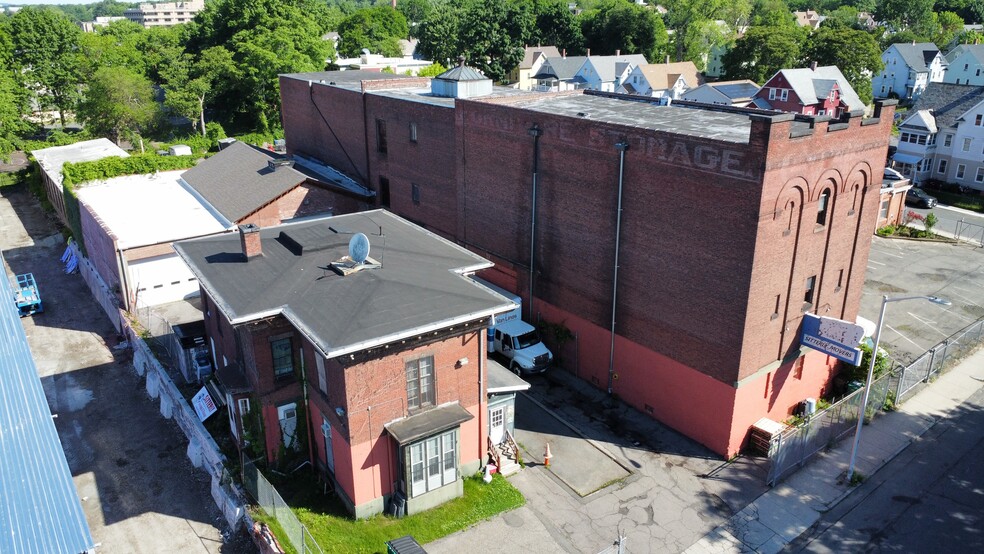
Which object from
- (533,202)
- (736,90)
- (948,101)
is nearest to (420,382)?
(533,202)

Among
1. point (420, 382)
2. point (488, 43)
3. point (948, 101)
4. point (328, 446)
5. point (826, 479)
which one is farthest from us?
point (488, 43)

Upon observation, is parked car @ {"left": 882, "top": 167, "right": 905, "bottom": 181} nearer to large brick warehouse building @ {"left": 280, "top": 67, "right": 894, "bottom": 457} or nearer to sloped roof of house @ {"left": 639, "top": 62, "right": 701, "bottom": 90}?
large brick warehouse building @ {"left": 280, "top": 67, "right": 894, "bottom": 457}

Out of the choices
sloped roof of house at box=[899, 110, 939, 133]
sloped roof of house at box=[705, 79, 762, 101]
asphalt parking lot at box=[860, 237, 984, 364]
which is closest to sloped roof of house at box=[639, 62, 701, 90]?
sloped roof of house at box=[705, 79, 762, 101]

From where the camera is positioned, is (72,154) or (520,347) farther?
(72,154)

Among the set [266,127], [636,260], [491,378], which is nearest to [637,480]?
[491,378]

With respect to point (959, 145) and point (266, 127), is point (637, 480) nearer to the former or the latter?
point (959, 145)

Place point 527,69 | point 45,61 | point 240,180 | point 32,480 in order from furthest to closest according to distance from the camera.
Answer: point 527,69 → point 45,61 → point 240,180 → point 32,480

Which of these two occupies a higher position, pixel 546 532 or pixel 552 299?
pixel 552 299

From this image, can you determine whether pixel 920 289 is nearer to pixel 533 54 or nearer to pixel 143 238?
pixel 143 238
